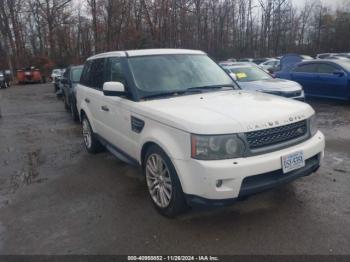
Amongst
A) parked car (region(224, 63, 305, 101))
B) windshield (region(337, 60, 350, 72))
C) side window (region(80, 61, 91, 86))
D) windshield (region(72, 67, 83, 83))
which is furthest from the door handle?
windshield (region(337, 60, 350, 72))

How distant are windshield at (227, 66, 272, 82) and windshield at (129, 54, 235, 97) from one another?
519cm

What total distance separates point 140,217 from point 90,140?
2909 mm

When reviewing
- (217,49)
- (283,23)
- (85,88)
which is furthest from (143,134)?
(283,23)

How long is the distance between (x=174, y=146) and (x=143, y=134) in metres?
0.64

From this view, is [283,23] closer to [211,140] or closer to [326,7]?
[326,7]

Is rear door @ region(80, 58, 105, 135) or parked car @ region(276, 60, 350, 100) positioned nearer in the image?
rear door @ region(80, 58, 105, 135)

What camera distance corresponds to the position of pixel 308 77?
11469mm

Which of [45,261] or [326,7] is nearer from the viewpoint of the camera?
[45,261]

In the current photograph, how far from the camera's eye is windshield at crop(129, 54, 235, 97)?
4.15m

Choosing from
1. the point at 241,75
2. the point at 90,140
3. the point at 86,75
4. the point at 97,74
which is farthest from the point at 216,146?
the point at 241,75

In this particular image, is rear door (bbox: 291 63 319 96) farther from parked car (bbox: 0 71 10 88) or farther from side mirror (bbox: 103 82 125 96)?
parked car (bbox: 0 71 10 88)

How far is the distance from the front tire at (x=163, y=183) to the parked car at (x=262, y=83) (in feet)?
15.3

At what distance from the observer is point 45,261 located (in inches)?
118

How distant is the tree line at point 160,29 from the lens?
36.3m
